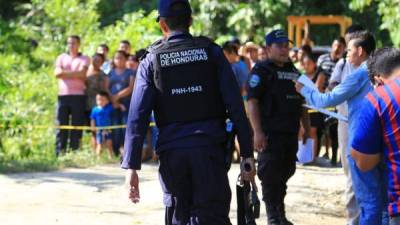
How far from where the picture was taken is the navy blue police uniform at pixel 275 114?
24.9 feet

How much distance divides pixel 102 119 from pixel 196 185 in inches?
321

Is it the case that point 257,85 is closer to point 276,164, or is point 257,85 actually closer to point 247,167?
point 276,164

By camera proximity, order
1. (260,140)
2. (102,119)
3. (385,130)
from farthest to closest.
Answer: (102,119), (260,140), (385,130)

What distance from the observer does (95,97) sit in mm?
13367

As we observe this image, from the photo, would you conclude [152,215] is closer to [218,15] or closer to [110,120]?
[110,120]

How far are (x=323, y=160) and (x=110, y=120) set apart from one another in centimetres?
337

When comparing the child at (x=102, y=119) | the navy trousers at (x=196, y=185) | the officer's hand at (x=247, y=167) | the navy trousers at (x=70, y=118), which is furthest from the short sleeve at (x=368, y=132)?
the navy trousers at (x=70, y=118)

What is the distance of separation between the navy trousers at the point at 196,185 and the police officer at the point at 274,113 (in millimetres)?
2245

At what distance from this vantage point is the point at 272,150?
300 inches

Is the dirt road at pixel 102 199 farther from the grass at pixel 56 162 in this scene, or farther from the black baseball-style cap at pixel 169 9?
the black baseball-style cap at pixel 169 9

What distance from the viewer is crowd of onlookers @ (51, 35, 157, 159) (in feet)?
43.1

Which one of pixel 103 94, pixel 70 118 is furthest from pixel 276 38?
pixel 70 118

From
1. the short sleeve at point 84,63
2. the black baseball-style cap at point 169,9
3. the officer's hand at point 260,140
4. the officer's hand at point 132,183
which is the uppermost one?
the short sleeve at point 84,63

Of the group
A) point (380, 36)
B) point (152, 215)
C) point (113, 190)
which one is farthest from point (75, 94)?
point (380, 36)
